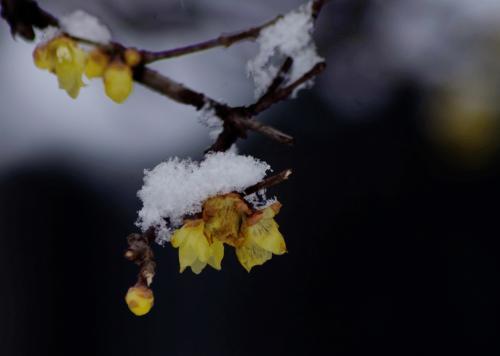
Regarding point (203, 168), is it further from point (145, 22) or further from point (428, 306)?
point (428, 306)

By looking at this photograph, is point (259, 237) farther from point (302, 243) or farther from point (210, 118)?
point (302, 243)

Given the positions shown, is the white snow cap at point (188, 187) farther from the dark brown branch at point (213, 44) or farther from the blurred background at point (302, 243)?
the blurred background at point (302, 243)

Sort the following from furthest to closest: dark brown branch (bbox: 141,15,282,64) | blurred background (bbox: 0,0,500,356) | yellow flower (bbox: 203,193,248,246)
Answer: blurred background (bbox: 0,0,500,356)
yellow flower (bbox: 203,193,248,246)
dark brown branch (bbox: 141,15,282,64)

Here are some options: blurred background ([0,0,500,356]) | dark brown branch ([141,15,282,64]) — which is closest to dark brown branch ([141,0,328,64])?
dark brown branch ([141,15,282,64])

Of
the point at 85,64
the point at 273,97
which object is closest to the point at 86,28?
the point at 85,64

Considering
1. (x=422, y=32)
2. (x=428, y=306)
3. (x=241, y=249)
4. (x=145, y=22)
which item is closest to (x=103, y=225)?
(x=428, y=306)

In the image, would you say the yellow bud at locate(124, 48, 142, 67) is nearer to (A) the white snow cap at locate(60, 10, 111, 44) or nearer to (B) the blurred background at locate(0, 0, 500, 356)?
(A) the white snow cap at locate(60, 10, 111, 44)

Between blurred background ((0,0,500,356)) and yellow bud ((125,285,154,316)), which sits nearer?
yellow bud ((125,285,154,316))
